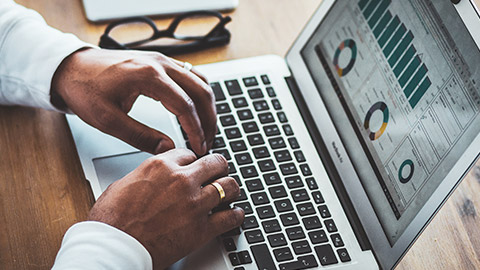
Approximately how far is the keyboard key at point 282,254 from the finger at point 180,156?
6.7 inches

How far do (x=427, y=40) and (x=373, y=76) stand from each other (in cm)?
12

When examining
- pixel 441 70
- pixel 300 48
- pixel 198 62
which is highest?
pixel 441 70

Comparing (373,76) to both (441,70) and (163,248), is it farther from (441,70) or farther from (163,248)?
(163,248)

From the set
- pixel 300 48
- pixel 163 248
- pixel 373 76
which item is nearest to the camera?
pixel 163 248

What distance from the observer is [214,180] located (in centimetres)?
81

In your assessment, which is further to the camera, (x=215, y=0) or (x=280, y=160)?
(x=215, y=0)

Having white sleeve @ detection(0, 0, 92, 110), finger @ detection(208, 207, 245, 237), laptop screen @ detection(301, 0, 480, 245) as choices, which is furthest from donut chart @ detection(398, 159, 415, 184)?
white sleeve @ detection(0, 0, 92, 110)

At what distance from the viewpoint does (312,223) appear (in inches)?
32.8

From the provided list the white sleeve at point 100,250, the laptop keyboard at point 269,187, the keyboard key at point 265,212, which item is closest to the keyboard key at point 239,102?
the laptop keyboard at point 269,187

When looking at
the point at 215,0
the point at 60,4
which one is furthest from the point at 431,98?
the point at 60,4

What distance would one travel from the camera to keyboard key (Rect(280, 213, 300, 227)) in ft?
2.72

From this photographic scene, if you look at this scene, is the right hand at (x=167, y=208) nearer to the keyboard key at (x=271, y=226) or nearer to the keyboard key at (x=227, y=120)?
the keyboard key at (x=271, y=226)

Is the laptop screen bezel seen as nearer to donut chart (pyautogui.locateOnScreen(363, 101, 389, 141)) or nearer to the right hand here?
donut chart (pyautogui.locateOnScreen(363, 101, 389, 141))

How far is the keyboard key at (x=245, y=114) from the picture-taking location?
0.96 metres
